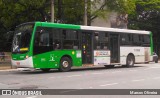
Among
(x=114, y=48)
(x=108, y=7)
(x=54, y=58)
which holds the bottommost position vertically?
(x=54, y=58)

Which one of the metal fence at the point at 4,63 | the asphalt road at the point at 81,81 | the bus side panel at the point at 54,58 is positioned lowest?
the asphalt road at the point at 81,81

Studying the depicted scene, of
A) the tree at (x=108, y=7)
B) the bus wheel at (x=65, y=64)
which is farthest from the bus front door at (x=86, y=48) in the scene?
the tree at (x=108, y=7)

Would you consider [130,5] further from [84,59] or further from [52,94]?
[52,94]

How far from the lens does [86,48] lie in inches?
920

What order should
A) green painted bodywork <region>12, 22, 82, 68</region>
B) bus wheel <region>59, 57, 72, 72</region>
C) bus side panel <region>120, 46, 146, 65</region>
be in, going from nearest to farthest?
1. green painted bodywork <region>12, 22, 82, 68</region>
2. bus wheel <region>59, 57, 72, 72</region>
3. bus side panel <region>120, 46, 146, 65</region>

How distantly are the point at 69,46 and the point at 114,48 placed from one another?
486 centimetres

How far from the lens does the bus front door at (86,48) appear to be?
23156mm

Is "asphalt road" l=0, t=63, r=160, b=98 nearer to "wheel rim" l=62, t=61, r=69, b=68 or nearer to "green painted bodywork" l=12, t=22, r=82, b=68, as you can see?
"green painted bodywork" l=12, t=22, r=82, b=68

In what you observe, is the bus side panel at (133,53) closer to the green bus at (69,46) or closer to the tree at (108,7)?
the green bus at (69,46)

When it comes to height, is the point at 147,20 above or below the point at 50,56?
above

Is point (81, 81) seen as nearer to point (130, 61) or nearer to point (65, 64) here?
point (65, 64)

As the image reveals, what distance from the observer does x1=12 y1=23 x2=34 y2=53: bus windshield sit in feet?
66.6

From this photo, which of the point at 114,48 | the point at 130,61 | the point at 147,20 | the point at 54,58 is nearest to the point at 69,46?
the point at 54,58

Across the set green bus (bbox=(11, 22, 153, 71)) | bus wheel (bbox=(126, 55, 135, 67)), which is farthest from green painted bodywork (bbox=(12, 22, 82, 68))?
bus wheel (bbox=(126, 55, 135, 67))
